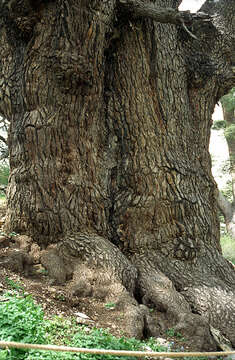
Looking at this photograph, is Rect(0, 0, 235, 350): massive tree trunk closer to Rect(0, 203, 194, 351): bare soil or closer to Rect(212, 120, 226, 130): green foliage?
Rect(0, 203, 194, 351): bare soil

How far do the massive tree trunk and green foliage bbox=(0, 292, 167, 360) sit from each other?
68 cm

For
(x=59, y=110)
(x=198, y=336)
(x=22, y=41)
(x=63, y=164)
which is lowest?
(x=198, y=336)

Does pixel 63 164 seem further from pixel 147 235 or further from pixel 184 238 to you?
pixel 184 238

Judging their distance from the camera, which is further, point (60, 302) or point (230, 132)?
point (230, 132)

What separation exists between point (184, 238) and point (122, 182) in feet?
3.35

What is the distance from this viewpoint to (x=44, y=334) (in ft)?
7.97

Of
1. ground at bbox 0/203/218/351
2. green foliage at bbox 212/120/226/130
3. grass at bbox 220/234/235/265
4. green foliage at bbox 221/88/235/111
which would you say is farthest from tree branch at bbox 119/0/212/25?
green foliage at bbox 212/120/226/130

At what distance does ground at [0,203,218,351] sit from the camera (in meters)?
2.99

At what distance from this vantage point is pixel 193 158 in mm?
4520

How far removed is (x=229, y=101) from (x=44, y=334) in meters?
10.3

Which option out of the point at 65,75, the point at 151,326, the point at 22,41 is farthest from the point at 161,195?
the point at 22,41

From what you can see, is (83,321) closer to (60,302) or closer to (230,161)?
(60,302)

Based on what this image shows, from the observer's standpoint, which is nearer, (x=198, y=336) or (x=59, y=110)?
(x=198, y=336)

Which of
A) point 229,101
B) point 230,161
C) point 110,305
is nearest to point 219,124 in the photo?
point 229,101
